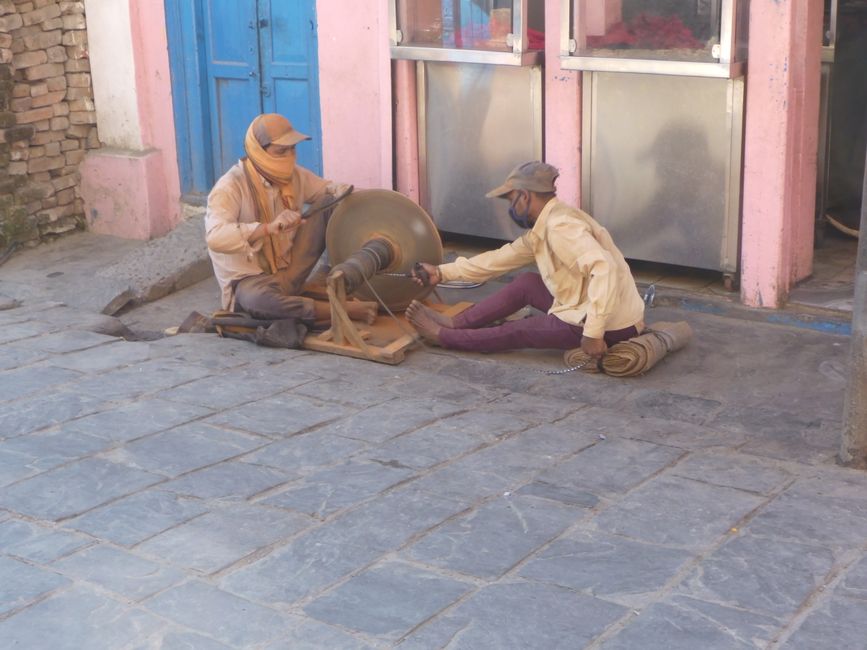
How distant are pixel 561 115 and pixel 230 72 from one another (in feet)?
9.10

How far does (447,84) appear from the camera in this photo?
26.2 ft

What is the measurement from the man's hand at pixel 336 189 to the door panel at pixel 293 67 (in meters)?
1.14

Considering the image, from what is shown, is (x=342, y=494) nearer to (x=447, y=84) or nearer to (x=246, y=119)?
(x=447, y=84)

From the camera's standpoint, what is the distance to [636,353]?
6.28m

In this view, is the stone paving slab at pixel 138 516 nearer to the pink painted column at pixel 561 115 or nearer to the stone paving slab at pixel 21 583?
the stone paving slab at pixel 21 583

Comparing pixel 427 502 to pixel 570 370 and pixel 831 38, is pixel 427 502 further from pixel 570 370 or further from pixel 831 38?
pixel 831 38

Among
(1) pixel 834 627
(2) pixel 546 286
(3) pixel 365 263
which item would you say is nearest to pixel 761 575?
(1) pixel 834 627

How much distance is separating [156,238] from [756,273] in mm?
4622

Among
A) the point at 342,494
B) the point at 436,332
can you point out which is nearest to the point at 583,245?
the point at 436,332

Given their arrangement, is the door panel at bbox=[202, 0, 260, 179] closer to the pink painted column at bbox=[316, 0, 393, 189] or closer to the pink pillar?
the pink painted column at bbox=[316, 0, 393, 189]

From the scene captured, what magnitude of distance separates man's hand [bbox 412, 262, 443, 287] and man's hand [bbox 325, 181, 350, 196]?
3.05ft

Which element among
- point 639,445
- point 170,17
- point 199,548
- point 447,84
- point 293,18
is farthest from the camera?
point 170,17

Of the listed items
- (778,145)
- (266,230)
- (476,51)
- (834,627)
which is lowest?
(834,627)

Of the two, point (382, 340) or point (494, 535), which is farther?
point (382, 340)
